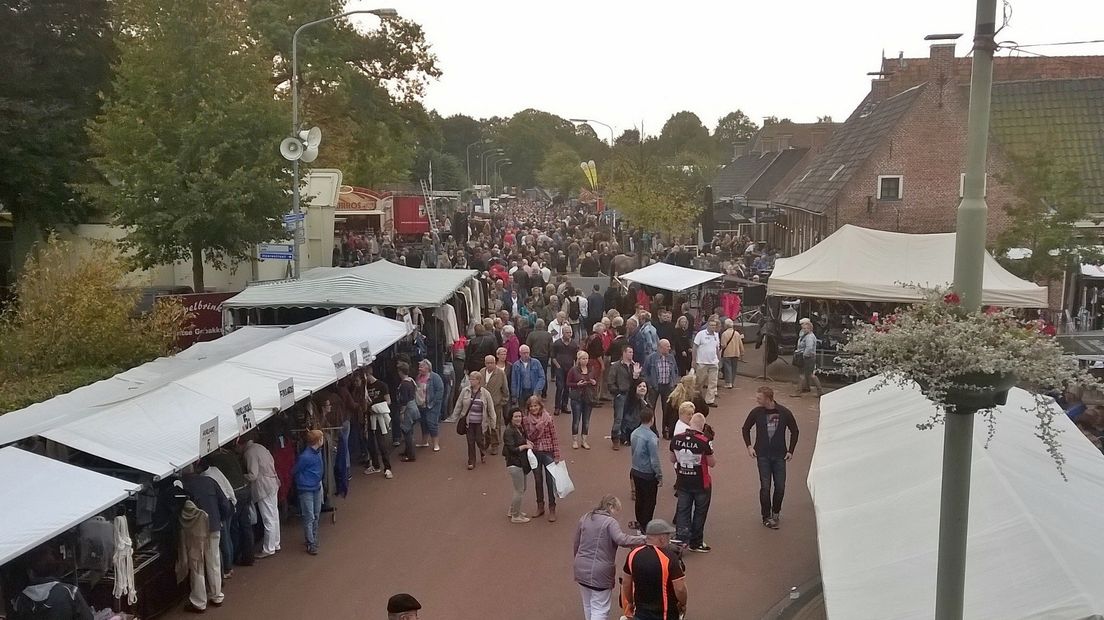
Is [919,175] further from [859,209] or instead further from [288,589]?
[288,589]

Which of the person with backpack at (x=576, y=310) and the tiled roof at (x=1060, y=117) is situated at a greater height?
the tiled roof at (x=1060, y=117)

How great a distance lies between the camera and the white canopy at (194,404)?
26.8 feet

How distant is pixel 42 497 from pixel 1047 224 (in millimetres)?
18671

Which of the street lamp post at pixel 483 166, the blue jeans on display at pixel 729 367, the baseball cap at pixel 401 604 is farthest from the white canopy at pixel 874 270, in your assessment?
the street lamp post at pixel 483 166

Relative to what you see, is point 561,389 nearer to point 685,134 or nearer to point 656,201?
point 656,201

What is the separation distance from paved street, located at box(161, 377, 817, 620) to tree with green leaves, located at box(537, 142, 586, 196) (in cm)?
8583

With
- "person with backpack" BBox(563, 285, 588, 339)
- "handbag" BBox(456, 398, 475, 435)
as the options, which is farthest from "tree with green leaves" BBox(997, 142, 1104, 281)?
"handbag" BBox(456, 398, 475, 435)

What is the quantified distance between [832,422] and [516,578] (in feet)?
12.1

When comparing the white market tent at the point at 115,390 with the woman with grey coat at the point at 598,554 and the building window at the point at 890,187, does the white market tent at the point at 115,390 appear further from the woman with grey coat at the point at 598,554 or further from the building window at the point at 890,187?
the building window at the point at 890,187

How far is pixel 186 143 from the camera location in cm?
2003

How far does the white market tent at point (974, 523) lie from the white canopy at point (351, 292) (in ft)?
29.1

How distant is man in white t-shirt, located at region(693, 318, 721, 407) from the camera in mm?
16480

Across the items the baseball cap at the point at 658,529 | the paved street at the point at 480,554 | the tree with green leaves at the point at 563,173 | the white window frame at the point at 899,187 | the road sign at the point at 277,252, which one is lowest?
the paved street at the point at 480,554

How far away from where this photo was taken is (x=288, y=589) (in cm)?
925
